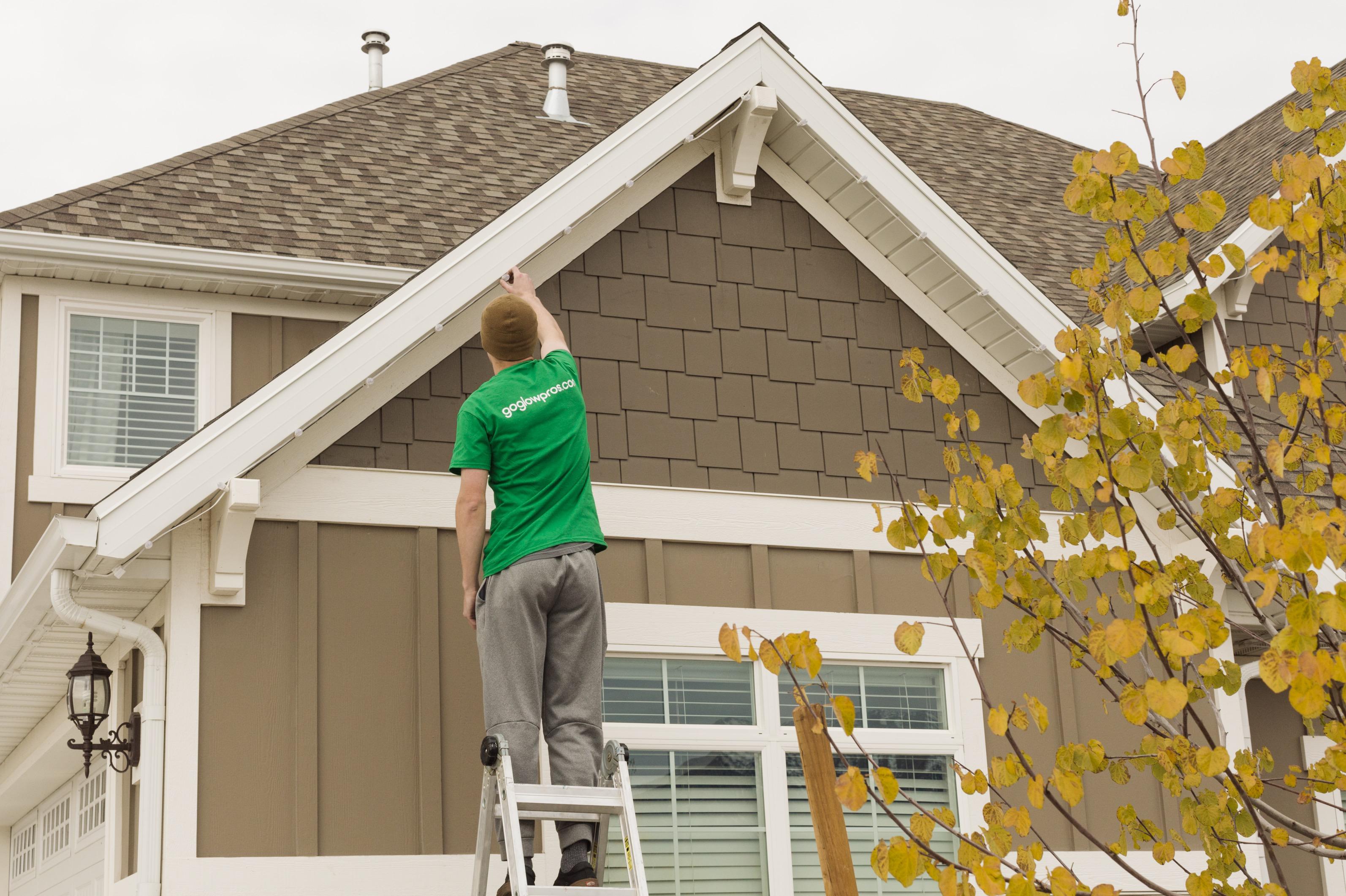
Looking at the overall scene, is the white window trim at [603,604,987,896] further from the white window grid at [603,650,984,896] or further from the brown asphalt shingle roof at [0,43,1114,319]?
the brown asphalt shingle roof at [0,43,1114,319]

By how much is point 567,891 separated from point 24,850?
7.86m

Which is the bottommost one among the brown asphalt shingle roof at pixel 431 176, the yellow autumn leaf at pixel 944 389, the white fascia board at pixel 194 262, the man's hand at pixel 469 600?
the man's hand at pixel 469 600

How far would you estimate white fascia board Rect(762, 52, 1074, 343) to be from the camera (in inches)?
279

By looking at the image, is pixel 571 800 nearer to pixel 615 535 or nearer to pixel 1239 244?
pixel 615 535

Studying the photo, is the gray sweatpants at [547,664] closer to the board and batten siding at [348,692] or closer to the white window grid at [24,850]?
the board and batten siding at [348,692]

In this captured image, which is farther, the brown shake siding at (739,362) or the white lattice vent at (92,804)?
the white lattice vent at (92,804)

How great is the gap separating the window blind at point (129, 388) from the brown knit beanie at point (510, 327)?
4.85m

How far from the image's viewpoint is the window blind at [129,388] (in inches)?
376

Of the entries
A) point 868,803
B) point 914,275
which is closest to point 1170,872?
point 868,803

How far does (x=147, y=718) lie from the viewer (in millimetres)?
5723

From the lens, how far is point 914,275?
7359 mm

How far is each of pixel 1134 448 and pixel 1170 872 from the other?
13.8 feet

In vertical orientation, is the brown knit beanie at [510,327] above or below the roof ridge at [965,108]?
below

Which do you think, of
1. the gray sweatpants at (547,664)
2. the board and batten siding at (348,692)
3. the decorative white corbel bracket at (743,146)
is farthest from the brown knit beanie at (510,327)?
the decorative white corbel bracket at (743,146)
